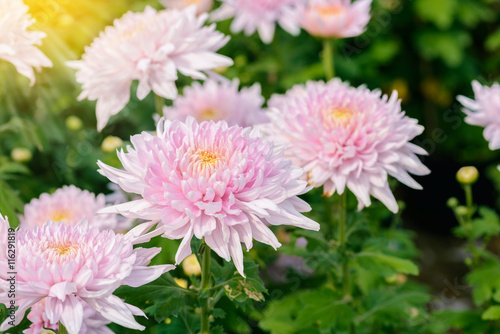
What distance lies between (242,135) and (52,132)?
138 cm

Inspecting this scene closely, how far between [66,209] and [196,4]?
6.13 ft

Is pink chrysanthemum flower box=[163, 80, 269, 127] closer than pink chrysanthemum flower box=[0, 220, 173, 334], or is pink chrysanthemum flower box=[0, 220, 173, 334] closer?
pink chrysanthemum flower box=[0, 220, 173, 334]

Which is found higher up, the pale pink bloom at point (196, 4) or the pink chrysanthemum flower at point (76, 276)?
the pink chrysanthemum flower at point (76, 276)

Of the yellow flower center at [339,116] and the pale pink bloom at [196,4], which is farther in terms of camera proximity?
the pale pink bloom at [196,4]

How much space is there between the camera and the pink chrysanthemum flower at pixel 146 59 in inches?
64.0

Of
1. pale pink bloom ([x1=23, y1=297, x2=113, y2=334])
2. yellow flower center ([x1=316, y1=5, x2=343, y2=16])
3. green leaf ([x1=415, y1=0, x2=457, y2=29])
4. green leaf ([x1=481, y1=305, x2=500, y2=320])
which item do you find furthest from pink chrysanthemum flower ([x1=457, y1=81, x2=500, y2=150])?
green leaf ([x1=415, y1=0, x2=457, y2=29])

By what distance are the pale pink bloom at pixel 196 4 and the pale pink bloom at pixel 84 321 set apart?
7.05ft

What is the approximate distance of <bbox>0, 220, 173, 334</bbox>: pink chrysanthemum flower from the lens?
1.00 m

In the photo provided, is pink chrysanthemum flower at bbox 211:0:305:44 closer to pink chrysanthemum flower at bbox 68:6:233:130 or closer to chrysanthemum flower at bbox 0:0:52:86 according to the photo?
pink chrysanthemum flower at bbox 68:6:233:130

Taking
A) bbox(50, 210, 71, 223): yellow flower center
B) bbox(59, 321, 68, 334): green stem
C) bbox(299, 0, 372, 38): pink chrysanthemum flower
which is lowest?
bbox(50, 210, 71, 223): yellow flower center

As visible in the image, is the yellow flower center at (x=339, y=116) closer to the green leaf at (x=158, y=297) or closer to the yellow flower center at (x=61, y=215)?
the green leaf at (x=158, y=297)

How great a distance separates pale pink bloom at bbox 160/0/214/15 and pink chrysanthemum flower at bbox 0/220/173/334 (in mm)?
2200

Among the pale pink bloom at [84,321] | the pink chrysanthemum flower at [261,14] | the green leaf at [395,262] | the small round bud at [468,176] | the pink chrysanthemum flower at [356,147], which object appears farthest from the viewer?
the pink chrysanthemum flower at [261,14]

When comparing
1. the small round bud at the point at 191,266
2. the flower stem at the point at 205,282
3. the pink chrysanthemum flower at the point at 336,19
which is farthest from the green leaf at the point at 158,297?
the pink chrysanthemum flower at the point at 336,19
